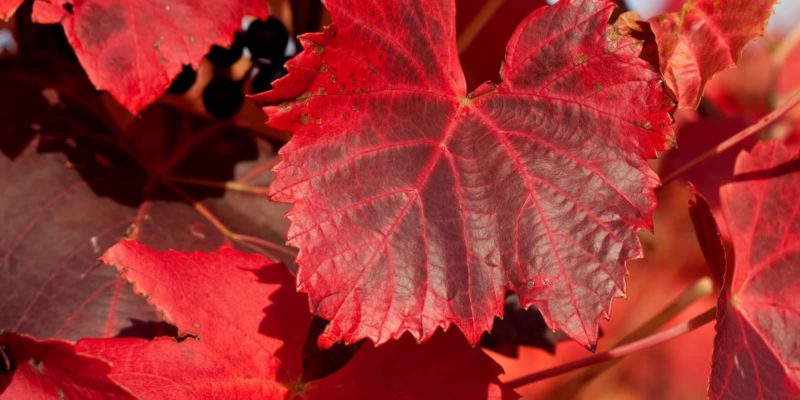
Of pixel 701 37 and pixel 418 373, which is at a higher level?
pixel 701 37

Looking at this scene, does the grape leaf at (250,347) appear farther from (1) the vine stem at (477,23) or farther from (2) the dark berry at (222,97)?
(1) the vine stem at (477,23)

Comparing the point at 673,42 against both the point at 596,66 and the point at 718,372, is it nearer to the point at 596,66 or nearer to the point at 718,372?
the point at 596,66

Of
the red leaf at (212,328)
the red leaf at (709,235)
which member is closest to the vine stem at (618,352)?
the red leaf at (709,235)

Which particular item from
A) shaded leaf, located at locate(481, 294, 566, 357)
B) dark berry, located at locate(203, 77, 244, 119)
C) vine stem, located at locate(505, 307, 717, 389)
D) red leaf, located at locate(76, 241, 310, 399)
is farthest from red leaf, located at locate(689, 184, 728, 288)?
dark berry, located at locate(203, 77, 244, 119)

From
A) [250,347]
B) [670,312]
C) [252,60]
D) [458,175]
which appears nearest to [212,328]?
[250,347]

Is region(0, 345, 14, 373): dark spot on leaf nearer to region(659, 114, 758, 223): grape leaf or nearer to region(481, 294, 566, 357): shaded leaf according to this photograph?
region(481, 294, 566, 357): shaded leaf

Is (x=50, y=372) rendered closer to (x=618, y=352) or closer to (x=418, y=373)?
(x=418, y=373)
